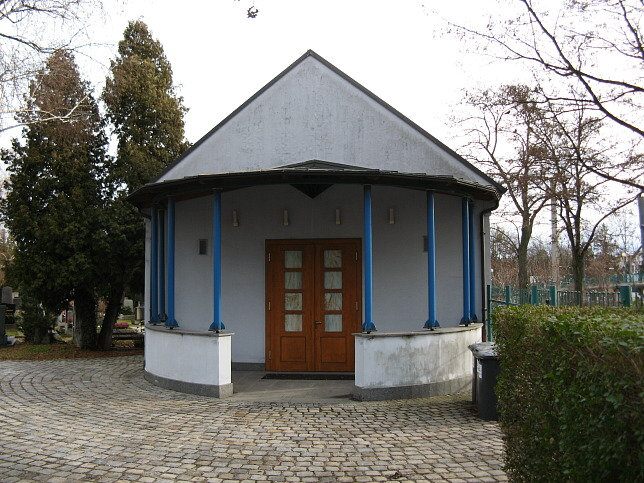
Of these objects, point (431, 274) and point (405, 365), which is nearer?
point (405, 365)

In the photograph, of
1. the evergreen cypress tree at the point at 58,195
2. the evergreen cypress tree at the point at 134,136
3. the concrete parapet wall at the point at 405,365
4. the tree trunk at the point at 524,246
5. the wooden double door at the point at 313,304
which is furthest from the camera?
the tree trunk at the point at 524,246

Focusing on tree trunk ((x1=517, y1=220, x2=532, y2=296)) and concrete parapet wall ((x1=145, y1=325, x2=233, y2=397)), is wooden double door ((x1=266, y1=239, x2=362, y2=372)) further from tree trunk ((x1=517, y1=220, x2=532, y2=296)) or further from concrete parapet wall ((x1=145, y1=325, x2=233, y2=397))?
tree trunk ((x1=517, y1=220, x2=532, y2=296))

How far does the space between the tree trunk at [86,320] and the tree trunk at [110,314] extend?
0.31 m

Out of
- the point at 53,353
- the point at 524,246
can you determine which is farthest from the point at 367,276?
the point at 524,246

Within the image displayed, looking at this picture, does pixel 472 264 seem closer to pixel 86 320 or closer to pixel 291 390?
pixel 291 390

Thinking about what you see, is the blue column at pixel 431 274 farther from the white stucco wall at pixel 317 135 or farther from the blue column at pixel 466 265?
the white stucco wall at pixel 317 135

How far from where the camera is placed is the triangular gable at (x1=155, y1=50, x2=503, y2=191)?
10.8 meters

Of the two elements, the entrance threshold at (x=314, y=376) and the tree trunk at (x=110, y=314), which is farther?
the tree trunk at (x=110, y=314)

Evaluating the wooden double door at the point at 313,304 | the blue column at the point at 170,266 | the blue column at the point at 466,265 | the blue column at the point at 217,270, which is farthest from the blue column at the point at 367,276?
the blue column at the point at 170,266

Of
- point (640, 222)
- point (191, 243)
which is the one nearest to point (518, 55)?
point (640, 222)

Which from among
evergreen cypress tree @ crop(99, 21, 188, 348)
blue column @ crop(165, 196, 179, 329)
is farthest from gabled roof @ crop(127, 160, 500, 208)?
evergreen cypress tree @ crop(99, 21, 188, 348)

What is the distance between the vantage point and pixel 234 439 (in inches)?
240

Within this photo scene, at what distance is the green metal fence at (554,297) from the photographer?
7597 mm

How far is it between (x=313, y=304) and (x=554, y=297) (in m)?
4.35
